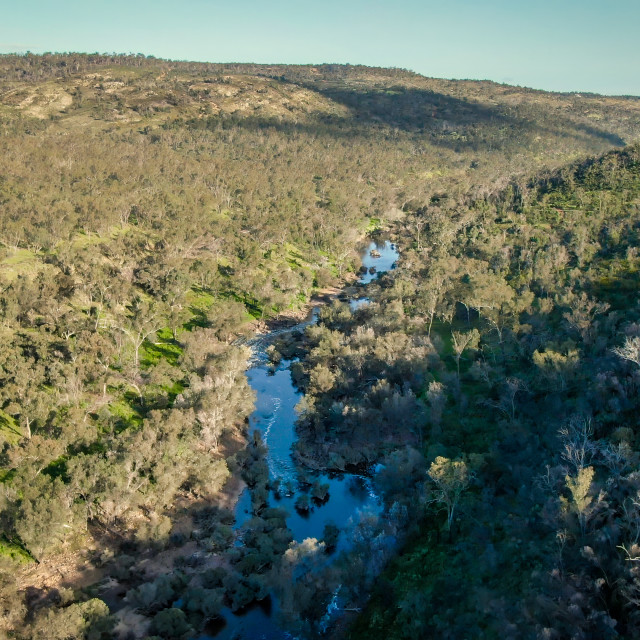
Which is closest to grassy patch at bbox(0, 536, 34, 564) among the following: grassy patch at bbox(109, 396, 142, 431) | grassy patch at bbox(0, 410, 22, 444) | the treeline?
grassy patch at bbox(0, 410, 22, 444)

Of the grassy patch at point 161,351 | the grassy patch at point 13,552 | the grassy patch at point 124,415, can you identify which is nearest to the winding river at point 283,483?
the grassy patch at point 161,351

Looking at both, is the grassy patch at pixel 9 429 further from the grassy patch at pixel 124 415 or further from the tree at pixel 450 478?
the tree at pixel 450 478

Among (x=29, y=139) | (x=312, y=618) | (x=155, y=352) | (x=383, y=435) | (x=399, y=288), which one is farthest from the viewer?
(x=29, y=139)

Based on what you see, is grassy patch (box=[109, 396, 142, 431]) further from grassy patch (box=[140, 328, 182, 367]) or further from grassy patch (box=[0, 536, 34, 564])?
grassy patch (box=[0, 536, 34, 564])

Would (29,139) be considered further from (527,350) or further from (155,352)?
(527,350)

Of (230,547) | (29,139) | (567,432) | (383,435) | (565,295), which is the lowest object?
(230,547)

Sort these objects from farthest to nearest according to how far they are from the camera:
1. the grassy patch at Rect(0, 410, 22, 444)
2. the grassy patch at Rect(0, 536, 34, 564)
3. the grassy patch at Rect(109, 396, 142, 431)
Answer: the grassy patch at Rect(109, 396, 142, 431) → the grassy patch at Rect(0, 410, 22, 444) → the grassy patch at Rect(0, 536, 34, 564)

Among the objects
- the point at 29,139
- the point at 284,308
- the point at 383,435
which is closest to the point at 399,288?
the point at 284,308
